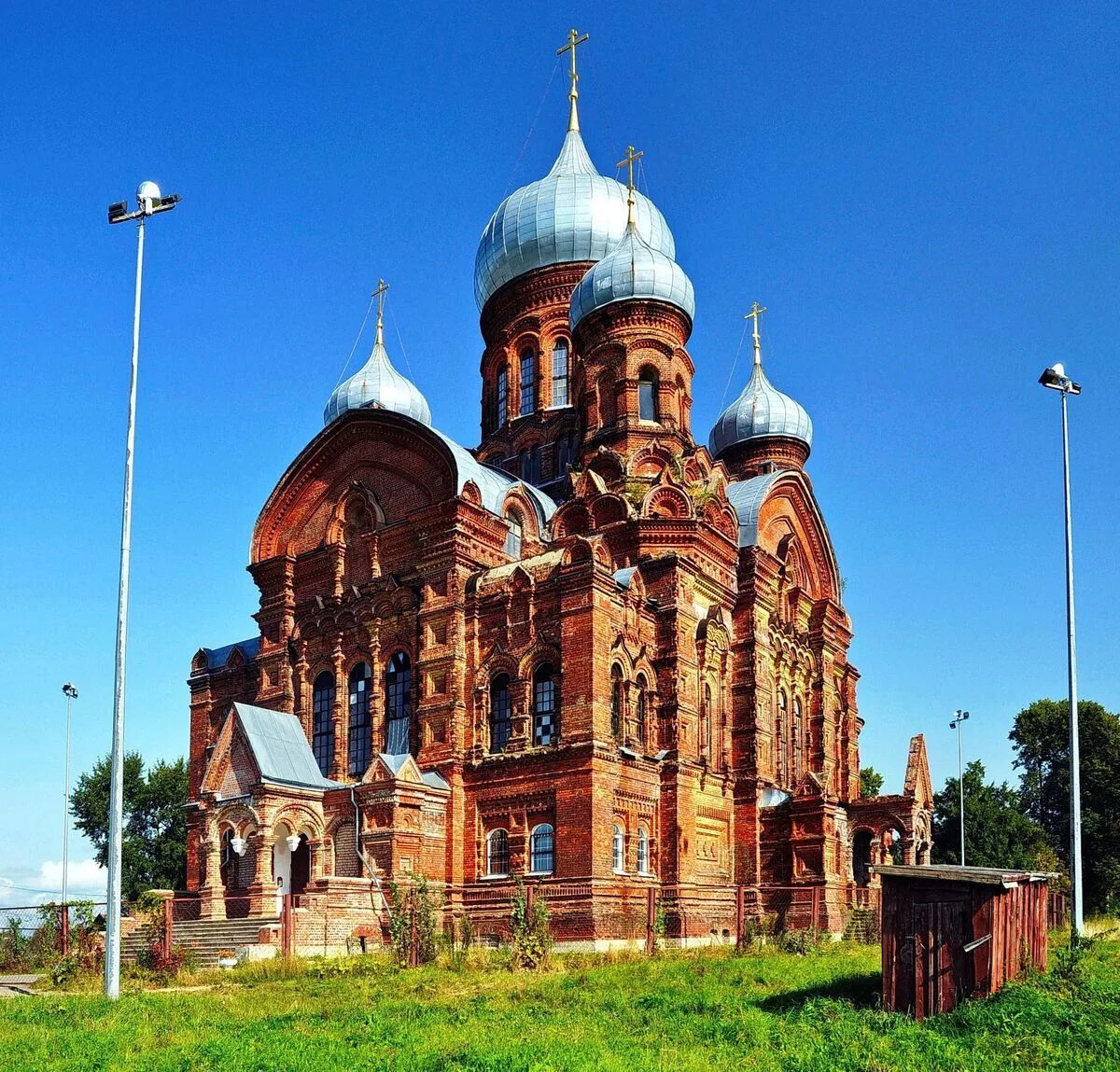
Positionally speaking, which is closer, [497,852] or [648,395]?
[497,852]

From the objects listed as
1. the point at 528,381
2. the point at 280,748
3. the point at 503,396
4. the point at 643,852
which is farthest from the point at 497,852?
the point at 503,396

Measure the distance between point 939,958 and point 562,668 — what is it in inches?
470

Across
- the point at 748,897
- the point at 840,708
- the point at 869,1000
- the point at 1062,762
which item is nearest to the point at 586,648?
the point at 748,897

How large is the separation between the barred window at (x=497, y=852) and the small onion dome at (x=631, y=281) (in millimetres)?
13659

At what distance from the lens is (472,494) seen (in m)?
26.3

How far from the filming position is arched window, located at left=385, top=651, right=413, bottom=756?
2661cm

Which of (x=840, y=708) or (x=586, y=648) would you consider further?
(x=840, y=708)

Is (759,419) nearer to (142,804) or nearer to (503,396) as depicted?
(503,396)

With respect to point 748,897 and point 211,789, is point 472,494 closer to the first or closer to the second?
point 211,789

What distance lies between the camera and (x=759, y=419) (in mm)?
36500

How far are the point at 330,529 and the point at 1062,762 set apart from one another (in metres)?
35.9

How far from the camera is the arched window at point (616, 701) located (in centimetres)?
2430

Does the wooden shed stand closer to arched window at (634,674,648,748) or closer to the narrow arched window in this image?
the narrow arched window

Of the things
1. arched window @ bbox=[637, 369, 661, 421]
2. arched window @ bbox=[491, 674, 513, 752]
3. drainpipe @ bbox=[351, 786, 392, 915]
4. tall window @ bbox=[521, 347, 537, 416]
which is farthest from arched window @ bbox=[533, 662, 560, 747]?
tall window @ bbox=[521, 347, 537, 416]
